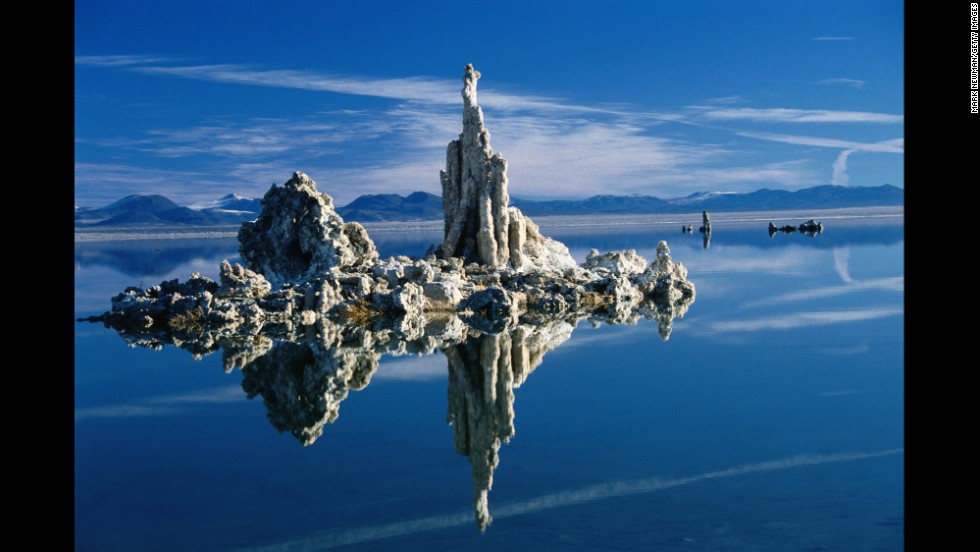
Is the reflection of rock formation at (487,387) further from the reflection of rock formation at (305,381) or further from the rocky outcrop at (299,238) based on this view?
the rocky outcrop at (299,238)

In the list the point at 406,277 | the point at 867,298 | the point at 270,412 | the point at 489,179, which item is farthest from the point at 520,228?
the point at 270,412

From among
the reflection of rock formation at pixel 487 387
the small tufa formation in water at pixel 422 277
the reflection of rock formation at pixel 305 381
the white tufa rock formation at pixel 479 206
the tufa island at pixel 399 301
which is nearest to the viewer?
the reflection of rock formation at pixel 487 387

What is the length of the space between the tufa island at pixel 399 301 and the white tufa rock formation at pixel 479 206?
Answer: 4 cm

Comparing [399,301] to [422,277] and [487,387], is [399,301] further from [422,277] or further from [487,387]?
[487,387]

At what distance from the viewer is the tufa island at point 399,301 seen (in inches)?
526

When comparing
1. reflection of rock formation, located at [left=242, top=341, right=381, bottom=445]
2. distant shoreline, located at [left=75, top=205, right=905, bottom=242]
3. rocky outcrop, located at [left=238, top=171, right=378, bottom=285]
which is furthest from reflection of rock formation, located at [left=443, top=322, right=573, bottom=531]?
distant shoreline, located at [left=75, top=205, right=905, bottom=242]

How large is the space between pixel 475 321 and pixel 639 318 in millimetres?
3206

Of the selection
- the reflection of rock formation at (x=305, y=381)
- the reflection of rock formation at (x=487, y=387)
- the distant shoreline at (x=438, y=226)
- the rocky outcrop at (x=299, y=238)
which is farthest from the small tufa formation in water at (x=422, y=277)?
the distant shoreline at (x=438, y=226)

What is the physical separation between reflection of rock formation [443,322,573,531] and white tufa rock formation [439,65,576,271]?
518cm

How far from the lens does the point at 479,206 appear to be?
23.9 meters

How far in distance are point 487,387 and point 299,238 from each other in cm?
1076

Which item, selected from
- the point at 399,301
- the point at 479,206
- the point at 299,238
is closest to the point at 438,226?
the point at 479,206
